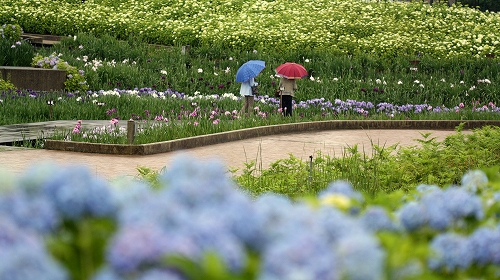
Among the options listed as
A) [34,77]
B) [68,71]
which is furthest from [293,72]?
[34,77]

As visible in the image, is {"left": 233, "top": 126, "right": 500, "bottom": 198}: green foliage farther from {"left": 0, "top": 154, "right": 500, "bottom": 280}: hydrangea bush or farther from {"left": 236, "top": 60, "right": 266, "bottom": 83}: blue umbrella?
{"left": 236, "top": 60, "right": 266, "bottom": 83}: blue umbrella

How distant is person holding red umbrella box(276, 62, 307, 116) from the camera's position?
1567 cm

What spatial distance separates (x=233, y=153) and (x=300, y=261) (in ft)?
33.4

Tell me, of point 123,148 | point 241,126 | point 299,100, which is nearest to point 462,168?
point 123,148

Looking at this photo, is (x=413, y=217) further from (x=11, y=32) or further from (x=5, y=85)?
(x=11, y=32)

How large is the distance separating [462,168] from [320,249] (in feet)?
25.0

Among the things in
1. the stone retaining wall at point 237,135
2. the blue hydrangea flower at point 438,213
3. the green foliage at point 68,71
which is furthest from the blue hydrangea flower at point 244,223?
the green foliage at point 68,71

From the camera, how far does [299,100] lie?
59.5 ft

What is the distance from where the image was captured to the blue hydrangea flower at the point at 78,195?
164cm

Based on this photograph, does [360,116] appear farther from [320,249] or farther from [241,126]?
[320,249]

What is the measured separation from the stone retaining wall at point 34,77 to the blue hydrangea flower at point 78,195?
15.8 metres

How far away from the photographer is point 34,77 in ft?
57.6

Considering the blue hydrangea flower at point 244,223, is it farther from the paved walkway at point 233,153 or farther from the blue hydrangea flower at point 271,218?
the paved walkway at point 233,153

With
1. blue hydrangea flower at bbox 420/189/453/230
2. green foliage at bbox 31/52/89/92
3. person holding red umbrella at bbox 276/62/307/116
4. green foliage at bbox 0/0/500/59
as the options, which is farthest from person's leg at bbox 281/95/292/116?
blue hydrangea flower at bbox 420/189/453/230
